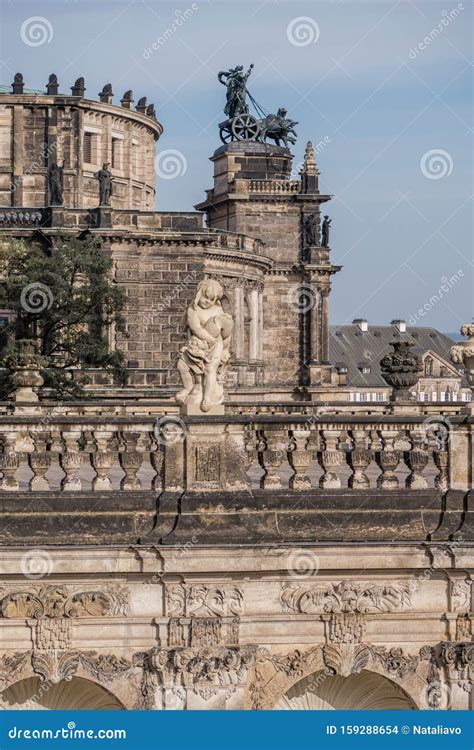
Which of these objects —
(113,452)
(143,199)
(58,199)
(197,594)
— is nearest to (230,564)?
(197,594)

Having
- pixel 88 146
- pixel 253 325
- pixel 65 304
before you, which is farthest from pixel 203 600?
pixel 88 146

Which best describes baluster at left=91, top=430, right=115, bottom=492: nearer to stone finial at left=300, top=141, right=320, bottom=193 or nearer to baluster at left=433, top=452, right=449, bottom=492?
baluster at left=433, top=452, right=449, bottom=492

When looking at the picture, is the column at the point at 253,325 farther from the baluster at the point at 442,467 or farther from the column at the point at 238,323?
the baluster at the point at 442,467

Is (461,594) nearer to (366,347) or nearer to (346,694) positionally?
(346,694)

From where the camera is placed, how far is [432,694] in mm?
13703

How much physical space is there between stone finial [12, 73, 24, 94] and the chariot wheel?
419 inches

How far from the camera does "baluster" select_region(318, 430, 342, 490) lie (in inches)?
548

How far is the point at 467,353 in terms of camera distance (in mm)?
14250

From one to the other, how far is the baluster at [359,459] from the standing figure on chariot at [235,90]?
66.7 metres

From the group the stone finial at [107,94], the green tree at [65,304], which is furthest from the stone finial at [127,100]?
the green tree at [65,304]

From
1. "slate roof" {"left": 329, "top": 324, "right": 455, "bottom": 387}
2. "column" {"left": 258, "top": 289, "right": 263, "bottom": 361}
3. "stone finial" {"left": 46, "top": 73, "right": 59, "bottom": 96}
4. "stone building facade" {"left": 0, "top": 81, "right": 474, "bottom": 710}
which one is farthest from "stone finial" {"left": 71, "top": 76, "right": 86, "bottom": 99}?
"stone building facade" {"left": 0, "top": 81, "right": 474, "bottom": 710}

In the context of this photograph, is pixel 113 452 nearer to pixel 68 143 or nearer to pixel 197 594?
pixel 197 594

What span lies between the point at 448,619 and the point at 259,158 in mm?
64422

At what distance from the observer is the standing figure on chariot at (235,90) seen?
7956 cm
